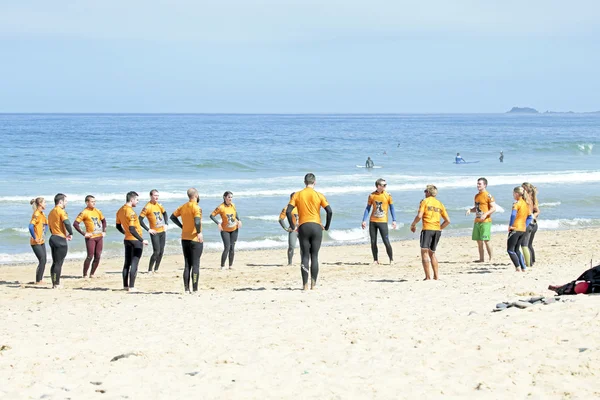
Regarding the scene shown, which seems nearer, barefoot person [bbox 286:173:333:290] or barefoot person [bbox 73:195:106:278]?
barefoot person [bbox 286:173:333:290]

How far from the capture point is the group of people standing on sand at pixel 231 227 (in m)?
11.2

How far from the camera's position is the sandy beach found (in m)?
6.58

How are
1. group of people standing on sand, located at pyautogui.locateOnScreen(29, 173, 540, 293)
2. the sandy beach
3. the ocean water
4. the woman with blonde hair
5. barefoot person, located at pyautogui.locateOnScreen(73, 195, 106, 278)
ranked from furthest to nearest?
the ocean water
barefoot person, located at pyautogui.locateOnScreen(73, 195, 106, 278)
the woman with blonde hair
group of people standing on sand, located at pyautogui.locateOnScreen(29, 173, 540, 293)
the sandy beach

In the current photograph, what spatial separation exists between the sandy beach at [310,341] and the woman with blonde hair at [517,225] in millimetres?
292

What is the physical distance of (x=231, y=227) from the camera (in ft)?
49.1

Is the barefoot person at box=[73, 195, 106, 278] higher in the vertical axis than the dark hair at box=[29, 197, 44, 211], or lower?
lower

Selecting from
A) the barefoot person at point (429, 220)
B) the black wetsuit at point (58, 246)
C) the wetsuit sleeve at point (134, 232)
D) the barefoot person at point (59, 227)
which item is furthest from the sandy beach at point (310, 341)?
the wetsuit sleeve at point (134, 232)

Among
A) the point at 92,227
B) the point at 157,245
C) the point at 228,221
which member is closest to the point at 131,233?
the point at 92,227

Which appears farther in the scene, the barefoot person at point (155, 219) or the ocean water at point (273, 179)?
the ocean water at point (273, 179)

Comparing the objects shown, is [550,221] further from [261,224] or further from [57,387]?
[57,387]

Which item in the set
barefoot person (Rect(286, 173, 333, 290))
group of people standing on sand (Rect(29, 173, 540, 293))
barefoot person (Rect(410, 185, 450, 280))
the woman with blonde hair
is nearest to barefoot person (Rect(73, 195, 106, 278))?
group of people standing on sand (Rect(29, 173, 540, 293))

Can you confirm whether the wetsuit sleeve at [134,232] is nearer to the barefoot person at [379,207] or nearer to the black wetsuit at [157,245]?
the black wetsuit at [157,245]

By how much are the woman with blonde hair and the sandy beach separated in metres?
0.29

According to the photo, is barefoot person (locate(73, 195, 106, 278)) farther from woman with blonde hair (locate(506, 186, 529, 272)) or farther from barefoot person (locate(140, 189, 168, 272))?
woman with blonde hair (locate(506, 186, 529, 272))
